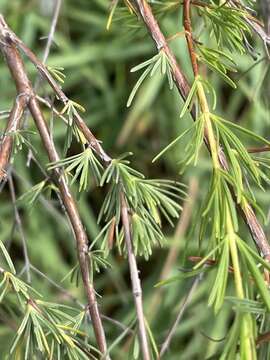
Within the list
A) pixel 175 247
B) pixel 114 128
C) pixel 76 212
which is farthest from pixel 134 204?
pixel 114 128

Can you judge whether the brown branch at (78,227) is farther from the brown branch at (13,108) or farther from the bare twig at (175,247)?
the bare twig at (175,247)

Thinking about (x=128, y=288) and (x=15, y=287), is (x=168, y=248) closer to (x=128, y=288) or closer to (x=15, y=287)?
(x=128, y=288)

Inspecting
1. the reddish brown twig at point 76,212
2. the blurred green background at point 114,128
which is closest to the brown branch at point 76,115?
the reddish brown twig at point 76,212

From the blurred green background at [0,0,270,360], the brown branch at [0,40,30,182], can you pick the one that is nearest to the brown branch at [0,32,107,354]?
the brown branch at [0,40,30,182]

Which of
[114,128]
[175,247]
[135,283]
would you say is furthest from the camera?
[114,128]

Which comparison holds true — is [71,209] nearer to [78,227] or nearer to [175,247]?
[78,227]

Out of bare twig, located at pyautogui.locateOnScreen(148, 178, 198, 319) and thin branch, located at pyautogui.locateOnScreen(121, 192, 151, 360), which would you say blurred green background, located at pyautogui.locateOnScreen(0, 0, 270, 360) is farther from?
thin branch, located at pyautogui.locateOnScreen(121, 192, 151, 360)
